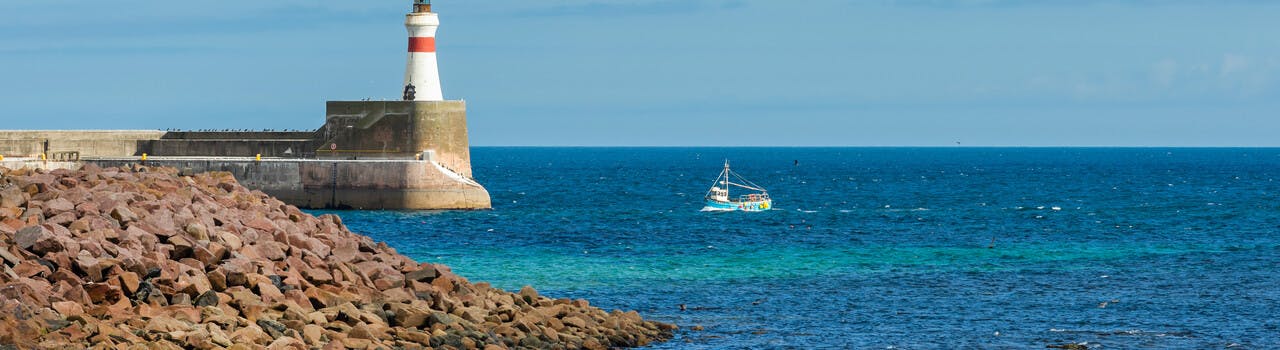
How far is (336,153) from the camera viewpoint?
59000mm

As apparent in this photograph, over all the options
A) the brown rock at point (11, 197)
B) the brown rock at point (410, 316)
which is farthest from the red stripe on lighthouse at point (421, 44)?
the brown rock at point (410, 316)

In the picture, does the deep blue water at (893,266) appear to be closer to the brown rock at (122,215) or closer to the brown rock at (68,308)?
the brown rock at (122,215)

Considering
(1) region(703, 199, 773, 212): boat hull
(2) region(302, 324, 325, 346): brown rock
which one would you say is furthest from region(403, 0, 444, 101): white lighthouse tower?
(2) region(302, 324, 325, 346): brown rock

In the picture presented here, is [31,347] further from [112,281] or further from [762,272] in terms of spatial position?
[762,272]

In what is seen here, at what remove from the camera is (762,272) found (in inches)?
1336

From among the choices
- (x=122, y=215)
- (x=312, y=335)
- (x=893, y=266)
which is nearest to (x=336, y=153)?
(x=893, y=266)

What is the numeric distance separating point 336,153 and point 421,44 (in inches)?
201

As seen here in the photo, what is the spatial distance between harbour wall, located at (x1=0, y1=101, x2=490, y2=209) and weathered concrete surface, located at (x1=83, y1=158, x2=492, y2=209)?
1.3 inches

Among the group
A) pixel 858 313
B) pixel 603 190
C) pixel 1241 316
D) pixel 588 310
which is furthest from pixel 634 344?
pixel 603 190

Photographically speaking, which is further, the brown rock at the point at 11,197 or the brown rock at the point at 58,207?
the brown rock at the point at 11,197

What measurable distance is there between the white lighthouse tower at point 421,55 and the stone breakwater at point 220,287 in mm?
33413

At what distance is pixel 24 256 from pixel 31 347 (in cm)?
301

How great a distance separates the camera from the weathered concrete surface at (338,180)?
2096 inches

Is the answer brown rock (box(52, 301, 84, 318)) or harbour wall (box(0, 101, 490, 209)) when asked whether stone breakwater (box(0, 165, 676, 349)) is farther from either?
harbour wall (box(0, 101, 490, 209))
